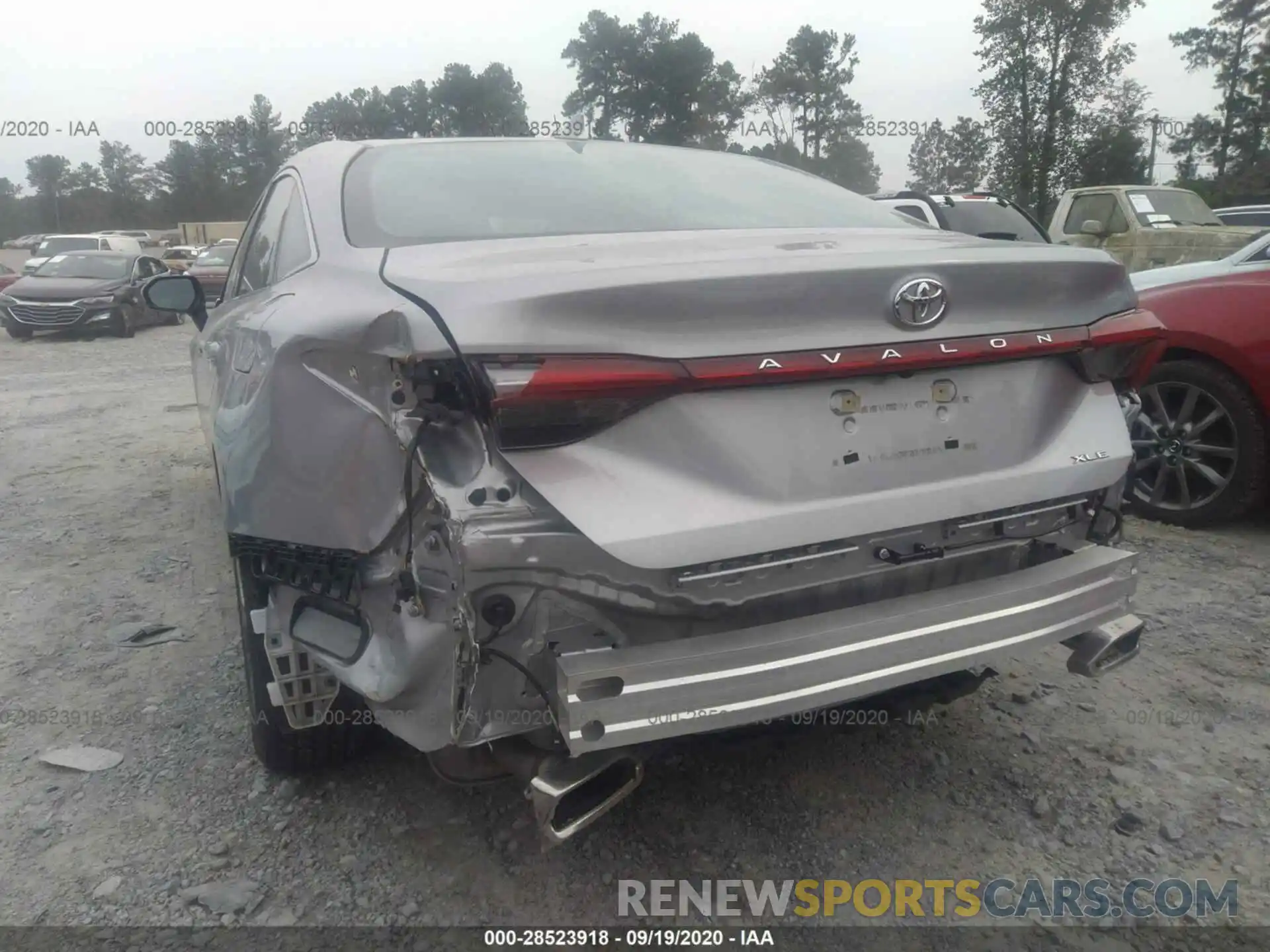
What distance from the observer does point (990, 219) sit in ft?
28.5

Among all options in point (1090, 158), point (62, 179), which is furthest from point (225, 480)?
point (62, 179)

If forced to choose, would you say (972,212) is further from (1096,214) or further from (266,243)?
(266,243)

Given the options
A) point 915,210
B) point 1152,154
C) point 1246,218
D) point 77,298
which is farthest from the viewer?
point 1152,154

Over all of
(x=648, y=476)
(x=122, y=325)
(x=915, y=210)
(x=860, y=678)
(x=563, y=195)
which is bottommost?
(x=122, y=325)

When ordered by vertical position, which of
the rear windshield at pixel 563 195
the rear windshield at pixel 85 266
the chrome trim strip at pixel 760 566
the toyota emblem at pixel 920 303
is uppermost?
the rear windshield at pixel 563 195

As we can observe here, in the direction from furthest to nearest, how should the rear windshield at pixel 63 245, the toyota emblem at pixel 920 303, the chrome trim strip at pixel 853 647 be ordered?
the rear windshield at pixel 63 245
the toyota emblem at pixel 920 303
the chrome trim strip at pixel 853 647

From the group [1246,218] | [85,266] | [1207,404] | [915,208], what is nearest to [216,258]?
[85,266]

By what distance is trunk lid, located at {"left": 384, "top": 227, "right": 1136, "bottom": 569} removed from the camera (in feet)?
5.62

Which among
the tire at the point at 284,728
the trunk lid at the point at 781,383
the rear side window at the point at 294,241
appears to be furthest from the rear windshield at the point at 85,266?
the trunk lid at the point at 781,383

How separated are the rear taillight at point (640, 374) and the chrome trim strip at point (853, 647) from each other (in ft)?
1.50

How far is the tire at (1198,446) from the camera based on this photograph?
4293 millimetres

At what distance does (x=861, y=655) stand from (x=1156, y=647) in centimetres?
199

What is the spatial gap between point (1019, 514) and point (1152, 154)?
3482 centimetres

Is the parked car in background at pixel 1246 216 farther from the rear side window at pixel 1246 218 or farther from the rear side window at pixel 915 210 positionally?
the rear side window at pixel 915 210
